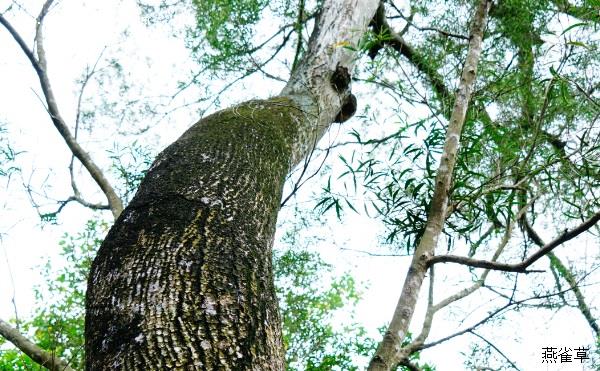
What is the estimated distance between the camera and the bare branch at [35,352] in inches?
97.4

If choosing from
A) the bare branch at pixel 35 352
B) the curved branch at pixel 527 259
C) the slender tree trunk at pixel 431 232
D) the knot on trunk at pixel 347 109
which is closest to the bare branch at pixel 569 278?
the knot on trunk at pixel 347 109

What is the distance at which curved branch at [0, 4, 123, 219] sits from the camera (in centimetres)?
331

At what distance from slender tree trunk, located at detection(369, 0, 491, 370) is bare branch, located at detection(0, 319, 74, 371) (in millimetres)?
1356

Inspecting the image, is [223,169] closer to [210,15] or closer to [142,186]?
[142,186]

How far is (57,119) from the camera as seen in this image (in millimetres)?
3607

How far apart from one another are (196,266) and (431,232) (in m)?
0.89

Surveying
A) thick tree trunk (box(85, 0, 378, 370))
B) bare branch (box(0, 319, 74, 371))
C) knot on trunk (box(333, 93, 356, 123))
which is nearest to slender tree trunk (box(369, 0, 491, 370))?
thick tree trunk (box(85, 0, 378, 370))

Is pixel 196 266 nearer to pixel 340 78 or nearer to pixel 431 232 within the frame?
pixel 431 232

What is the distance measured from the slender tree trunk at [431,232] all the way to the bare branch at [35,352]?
4.45ft

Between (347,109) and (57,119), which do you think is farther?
(347,109)

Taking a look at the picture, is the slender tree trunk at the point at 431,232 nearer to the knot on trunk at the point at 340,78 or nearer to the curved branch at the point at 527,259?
the curved branch at the point at 527,259

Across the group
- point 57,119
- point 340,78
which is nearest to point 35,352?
point 57,119

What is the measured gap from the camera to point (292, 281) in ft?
18.9

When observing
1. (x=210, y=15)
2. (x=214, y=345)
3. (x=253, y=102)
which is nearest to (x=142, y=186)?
(x=214, y=345)
